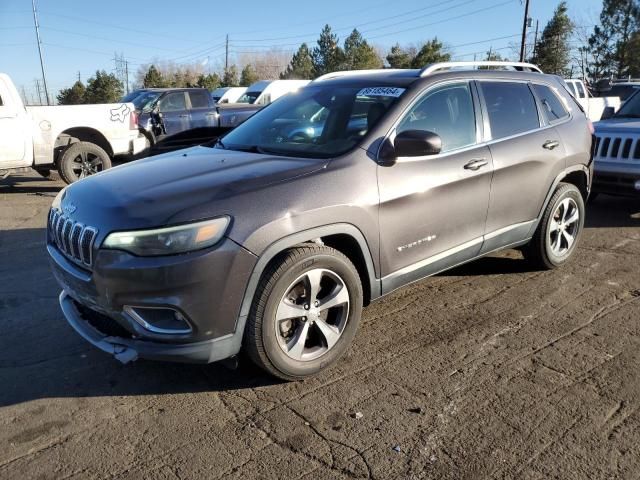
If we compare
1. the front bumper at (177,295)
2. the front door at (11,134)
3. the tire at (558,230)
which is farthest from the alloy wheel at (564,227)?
the front door at (11,134)

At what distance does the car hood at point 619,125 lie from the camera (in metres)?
7.02

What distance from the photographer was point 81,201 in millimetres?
3135

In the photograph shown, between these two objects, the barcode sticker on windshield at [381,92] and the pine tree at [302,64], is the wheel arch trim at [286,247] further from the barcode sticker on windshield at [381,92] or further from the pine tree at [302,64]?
the pine tree at [302,64]

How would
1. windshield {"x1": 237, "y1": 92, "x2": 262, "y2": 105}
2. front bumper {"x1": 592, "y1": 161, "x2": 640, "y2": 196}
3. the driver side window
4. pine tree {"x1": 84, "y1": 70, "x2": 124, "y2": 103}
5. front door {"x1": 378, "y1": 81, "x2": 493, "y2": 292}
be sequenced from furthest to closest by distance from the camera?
1. pine tree {"x1": 84, "y1": 70, "x2": 124, "y2": 103}
2. windshield {"x1": 237, "y1": 92, "x2": 262, "y2": 105}
3. front bumper {"x1": 592, "y1": 161, "x2": 640, "y2": 196}
4. the driver side window
5. front door {"x1": 378, "y1": 81, "x2": 493, "y2": 292}

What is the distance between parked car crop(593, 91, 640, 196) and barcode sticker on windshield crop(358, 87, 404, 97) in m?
4.46

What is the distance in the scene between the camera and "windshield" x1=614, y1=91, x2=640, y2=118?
790 cm

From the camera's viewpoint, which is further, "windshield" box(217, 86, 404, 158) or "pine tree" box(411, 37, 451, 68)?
"pine tree" box(411, 37, 451, 68)

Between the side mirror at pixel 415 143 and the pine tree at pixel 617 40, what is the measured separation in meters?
47.4

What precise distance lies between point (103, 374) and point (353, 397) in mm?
1551

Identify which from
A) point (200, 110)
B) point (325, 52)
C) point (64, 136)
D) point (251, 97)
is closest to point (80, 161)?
point (64, 136)

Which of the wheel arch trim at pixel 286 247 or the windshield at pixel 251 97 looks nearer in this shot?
the wheel arch trim at pixel 286 247

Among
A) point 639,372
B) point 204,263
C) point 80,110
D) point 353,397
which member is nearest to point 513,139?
point 639,372

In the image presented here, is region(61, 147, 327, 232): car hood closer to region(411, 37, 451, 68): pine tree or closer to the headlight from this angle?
the headlight

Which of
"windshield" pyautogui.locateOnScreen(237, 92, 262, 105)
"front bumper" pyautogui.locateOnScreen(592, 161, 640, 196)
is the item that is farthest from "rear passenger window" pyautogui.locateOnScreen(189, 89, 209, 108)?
"windshield" pyautogui.locateOnScreen(237, 92, 262, 105)
